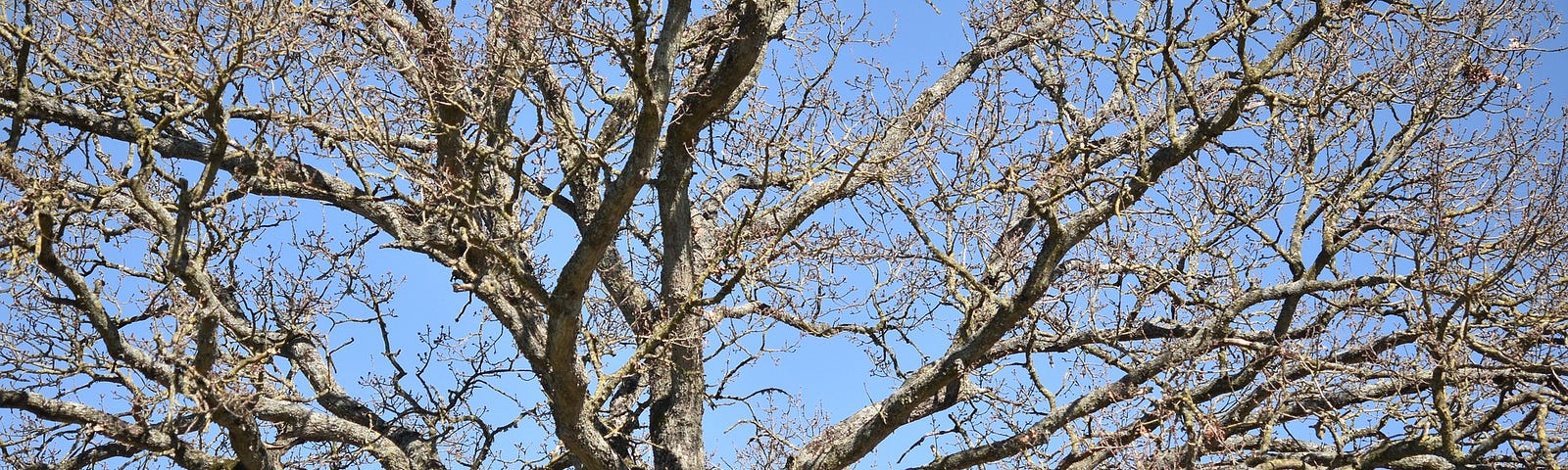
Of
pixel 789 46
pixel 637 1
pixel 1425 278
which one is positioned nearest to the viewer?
pixel 637 1

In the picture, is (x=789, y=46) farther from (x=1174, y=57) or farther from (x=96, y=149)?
(x=96, y=149)

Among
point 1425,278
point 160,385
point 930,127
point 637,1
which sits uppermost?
point 930,127

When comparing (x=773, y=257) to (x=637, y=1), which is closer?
(x=637, y=1)

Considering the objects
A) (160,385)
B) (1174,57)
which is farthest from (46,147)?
(1174,57)

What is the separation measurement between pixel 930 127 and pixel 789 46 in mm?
1390

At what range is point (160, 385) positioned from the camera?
8359 millimetres

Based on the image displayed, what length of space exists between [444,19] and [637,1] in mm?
1854

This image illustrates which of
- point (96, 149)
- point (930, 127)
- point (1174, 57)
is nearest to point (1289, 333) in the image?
point (1174, 57)

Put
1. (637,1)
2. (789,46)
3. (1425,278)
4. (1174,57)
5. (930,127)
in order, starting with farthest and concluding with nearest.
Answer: (789,46) → (930,127) → (1174,57) → (1425,278) → (637,1)

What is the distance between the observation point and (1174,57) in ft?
26.9

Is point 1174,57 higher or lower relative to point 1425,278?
higher

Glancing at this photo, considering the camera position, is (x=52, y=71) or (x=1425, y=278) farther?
(x=52, y=71)

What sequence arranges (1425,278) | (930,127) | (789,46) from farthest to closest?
1. (789,46)
2. (930,127)
3. (1425,278)

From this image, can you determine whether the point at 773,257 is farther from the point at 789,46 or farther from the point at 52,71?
the point at 52,71
